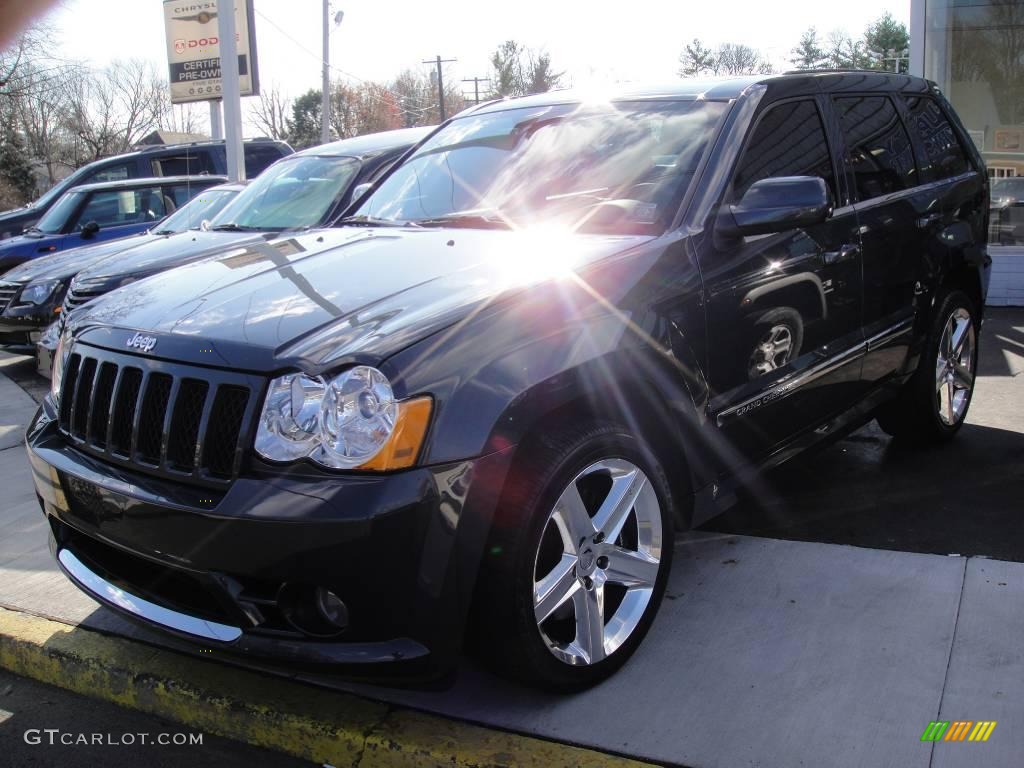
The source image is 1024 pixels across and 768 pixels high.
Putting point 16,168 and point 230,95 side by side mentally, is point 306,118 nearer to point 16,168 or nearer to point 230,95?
point 16,168

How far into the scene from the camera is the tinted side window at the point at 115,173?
44.4 feet

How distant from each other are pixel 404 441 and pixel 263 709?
3.47 feet

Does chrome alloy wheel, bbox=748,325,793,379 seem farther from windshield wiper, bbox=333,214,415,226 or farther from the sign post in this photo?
the sign post

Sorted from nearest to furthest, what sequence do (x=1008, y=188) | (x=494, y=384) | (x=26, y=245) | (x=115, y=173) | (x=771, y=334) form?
(x=494, y=384), (x=771, y=334), (x=1008, y=188), (x=26, y=245), (x=115, y=173)

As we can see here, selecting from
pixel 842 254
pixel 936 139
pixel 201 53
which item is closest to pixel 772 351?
pixel 842 254

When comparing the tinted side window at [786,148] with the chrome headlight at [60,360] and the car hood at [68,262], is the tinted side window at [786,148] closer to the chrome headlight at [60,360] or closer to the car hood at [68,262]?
the chrome headlight at [60,360]

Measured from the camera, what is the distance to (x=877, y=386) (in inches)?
173

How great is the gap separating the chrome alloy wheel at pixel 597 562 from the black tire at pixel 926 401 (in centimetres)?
231

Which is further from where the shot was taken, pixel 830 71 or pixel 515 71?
pixel 515 71

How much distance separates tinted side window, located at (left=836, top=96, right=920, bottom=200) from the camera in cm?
421

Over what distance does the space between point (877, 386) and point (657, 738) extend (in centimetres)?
233

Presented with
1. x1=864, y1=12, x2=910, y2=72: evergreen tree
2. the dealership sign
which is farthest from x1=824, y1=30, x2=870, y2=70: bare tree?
the dealership sign

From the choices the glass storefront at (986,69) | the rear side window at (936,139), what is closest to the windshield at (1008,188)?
the glass storefront at (986,69)

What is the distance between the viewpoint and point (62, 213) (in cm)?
Result: 1099
